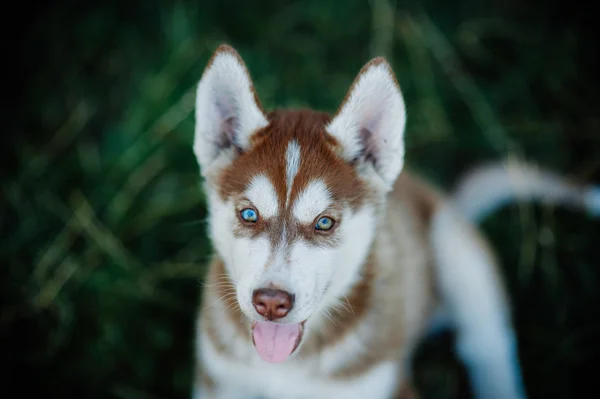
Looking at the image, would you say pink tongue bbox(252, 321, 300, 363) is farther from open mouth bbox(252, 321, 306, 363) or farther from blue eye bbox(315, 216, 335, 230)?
blue eye bbox(315, 216, 335, 230)

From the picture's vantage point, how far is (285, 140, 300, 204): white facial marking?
2436mm

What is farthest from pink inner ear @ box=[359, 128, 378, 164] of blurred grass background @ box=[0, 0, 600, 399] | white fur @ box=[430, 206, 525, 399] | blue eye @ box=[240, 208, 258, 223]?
blurred grass background @ box=[0, 0, 600, 399]

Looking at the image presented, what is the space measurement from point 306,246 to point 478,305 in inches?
63.3

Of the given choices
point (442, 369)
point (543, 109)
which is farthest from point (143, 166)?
point (543, 109)

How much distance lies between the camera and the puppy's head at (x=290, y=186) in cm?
231

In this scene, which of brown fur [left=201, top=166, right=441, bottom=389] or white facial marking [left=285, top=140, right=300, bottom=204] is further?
brown fur [left=201, top=166, right=441, bottom=389]

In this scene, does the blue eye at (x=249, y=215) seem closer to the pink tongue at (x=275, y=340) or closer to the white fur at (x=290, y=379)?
the pink tongue at (x=275, y=340)

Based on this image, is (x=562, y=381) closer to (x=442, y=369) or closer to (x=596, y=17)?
(x=442, y=369)

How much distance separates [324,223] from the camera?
8.11 feet

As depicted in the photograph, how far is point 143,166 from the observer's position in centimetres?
408

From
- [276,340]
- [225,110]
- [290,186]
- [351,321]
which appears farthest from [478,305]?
[225,110]

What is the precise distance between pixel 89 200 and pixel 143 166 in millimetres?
432

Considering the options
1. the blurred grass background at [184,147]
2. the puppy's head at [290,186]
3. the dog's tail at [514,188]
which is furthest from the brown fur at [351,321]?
the dog's tail at [514,188]

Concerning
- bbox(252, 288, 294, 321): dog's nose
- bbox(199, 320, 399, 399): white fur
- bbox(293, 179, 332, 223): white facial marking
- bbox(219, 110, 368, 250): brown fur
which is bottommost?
bbox(199, 320, 399, 399): white fur
